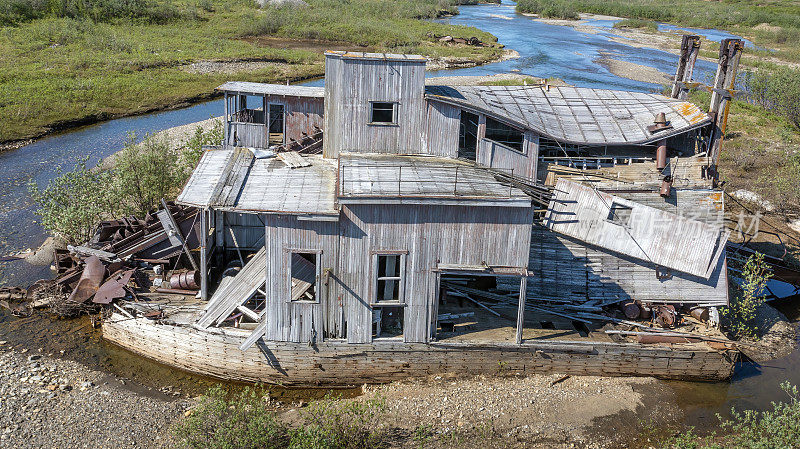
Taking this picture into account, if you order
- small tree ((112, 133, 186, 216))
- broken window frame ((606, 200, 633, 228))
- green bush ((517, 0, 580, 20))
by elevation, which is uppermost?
green bush ((517, 0, 580, 20))

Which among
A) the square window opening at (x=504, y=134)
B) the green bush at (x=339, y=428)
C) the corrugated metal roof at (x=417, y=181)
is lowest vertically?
the green bush at (x=339, y=428)

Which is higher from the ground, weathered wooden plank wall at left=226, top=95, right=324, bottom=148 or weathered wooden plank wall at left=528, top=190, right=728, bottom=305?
weathered wooden plank wall at left=226, top=95, right=324, bottom=148

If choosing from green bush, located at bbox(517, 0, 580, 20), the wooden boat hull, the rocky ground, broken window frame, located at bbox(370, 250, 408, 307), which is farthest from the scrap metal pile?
green bush, located at bbox(517, 0, 580, 20)

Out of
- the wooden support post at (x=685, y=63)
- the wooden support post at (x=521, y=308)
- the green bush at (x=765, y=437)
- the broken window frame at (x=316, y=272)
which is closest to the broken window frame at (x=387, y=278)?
the broken window frame at (x=316, y=272)

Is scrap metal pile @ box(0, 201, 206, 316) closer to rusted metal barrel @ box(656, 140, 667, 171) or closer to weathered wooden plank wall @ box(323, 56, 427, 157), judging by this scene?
weathered wooden plank wall @ box(323, 56, 427, 157)

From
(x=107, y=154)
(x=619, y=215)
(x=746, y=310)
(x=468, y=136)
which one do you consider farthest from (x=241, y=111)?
(x=746, y=310)

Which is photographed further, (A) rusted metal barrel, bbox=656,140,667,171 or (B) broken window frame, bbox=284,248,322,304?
(A) rusted metal barrel, bbox=656,140,667,171

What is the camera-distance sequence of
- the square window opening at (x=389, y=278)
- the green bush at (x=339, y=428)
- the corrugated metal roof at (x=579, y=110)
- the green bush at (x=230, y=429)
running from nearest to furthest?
1. the green bush at (x=230, y=429)
2. the green bush at (x=339, y=428)
3. the square window opening at (x=389, y=278)
4. the corrugated metal roof at (x=579, y=110)

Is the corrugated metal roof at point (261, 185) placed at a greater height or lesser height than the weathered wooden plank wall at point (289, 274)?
greater

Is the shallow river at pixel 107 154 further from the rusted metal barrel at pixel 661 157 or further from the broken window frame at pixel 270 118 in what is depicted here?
the broken window frame at pixel 270 118
